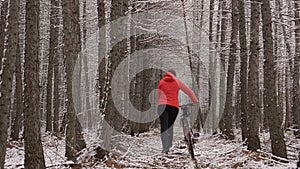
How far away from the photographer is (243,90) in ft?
39.2

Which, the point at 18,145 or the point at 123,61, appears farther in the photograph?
the point at 18,145

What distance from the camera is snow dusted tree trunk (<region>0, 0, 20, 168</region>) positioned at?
7.01m

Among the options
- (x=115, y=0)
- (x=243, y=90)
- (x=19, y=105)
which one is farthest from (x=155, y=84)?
(x=115, y=0)

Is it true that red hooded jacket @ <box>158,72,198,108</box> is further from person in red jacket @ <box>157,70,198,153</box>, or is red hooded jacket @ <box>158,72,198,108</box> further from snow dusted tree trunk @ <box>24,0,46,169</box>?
snow dusted tree trunk @ <box>24,0,46,169</box>

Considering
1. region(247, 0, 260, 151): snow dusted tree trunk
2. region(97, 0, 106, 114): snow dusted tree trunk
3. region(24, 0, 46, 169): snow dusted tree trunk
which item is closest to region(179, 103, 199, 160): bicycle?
region(97, 0, 106, 114): snow dusted tree trunk

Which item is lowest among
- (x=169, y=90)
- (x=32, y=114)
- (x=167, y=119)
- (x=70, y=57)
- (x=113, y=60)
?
(x=167, y=119)

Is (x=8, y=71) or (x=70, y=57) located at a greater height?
(x=70, y=57)

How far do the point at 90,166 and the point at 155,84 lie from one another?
63.9 ft

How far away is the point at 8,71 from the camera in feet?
24.0

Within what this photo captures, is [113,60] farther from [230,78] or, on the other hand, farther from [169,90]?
[230,78]

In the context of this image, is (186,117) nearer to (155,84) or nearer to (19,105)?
(19,105)

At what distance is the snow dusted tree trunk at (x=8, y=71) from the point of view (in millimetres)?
7012

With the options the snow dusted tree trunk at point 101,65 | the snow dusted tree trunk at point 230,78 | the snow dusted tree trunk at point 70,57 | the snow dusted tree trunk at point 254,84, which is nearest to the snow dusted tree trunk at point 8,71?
the snow dusted tree trunk at point 70,57

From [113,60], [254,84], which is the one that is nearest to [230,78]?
[254,84]
